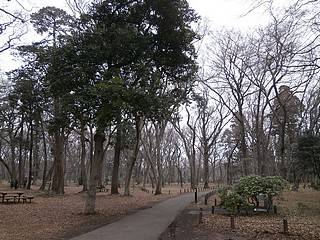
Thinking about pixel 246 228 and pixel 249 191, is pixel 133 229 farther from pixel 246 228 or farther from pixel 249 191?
pixel 249 191

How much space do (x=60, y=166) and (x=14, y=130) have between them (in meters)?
16.3

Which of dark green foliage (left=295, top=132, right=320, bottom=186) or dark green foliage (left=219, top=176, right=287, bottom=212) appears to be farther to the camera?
dark green foliage (left=295, top=132, right=320, bottom=186)

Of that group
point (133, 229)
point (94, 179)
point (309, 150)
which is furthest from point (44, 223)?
point (309, 150)

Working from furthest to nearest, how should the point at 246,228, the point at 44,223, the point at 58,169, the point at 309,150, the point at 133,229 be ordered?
1. the point at 58,169
2. the point at 309,150
3. the point at 44,223
4. the point at 246,228
5. the point at 133,229

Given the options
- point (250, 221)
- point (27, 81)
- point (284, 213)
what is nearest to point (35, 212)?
point (250, 221)

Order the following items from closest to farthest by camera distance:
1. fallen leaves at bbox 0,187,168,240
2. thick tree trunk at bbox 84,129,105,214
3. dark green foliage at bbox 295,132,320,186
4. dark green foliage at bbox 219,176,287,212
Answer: fallen leaves at bbox 0,187,168,240, thick tree trunk at bbox 84,129,105,214, dark green foliage at bbox 219,176,287,212, dark green foliage at bbox 295,132,320,186

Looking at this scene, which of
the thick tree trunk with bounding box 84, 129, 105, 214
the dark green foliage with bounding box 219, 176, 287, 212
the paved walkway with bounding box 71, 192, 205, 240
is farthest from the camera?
the dark green foliage with bounding box 219, 176, 287, 212

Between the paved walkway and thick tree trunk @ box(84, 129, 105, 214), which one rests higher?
thick tree trunk @ box(84, 129, 105, 214)

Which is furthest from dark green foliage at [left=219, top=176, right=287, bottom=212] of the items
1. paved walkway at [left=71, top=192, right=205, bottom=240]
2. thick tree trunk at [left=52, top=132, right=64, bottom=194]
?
thick tree trunk at [left=52, top=132, right=64, bottom=194]

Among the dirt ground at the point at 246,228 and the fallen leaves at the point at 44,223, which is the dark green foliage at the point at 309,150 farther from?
the fallen leaves at the point at 44,223

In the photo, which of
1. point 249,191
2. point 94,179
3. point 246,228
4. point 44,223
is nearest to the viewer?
point 246,228

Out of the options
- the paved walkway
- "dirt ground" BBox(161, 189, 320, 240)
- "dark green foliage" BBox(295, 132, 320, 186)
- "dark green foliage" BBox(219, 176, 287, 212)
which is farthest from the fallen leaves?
"dark green foliage" BBox(295, 132, 320, 186)

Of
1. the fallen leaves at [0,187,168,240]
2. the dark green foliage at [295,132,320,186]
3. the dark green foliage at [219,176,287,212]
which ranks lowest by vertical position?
the fallen leaves at [0,187,168,240]

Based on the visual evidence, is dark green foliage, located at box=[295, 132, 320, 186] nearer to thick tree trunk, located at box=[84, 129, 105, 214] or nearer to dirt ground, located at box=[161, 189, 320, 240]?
dirt ground, located at box=[161, 189, 320, 240]
